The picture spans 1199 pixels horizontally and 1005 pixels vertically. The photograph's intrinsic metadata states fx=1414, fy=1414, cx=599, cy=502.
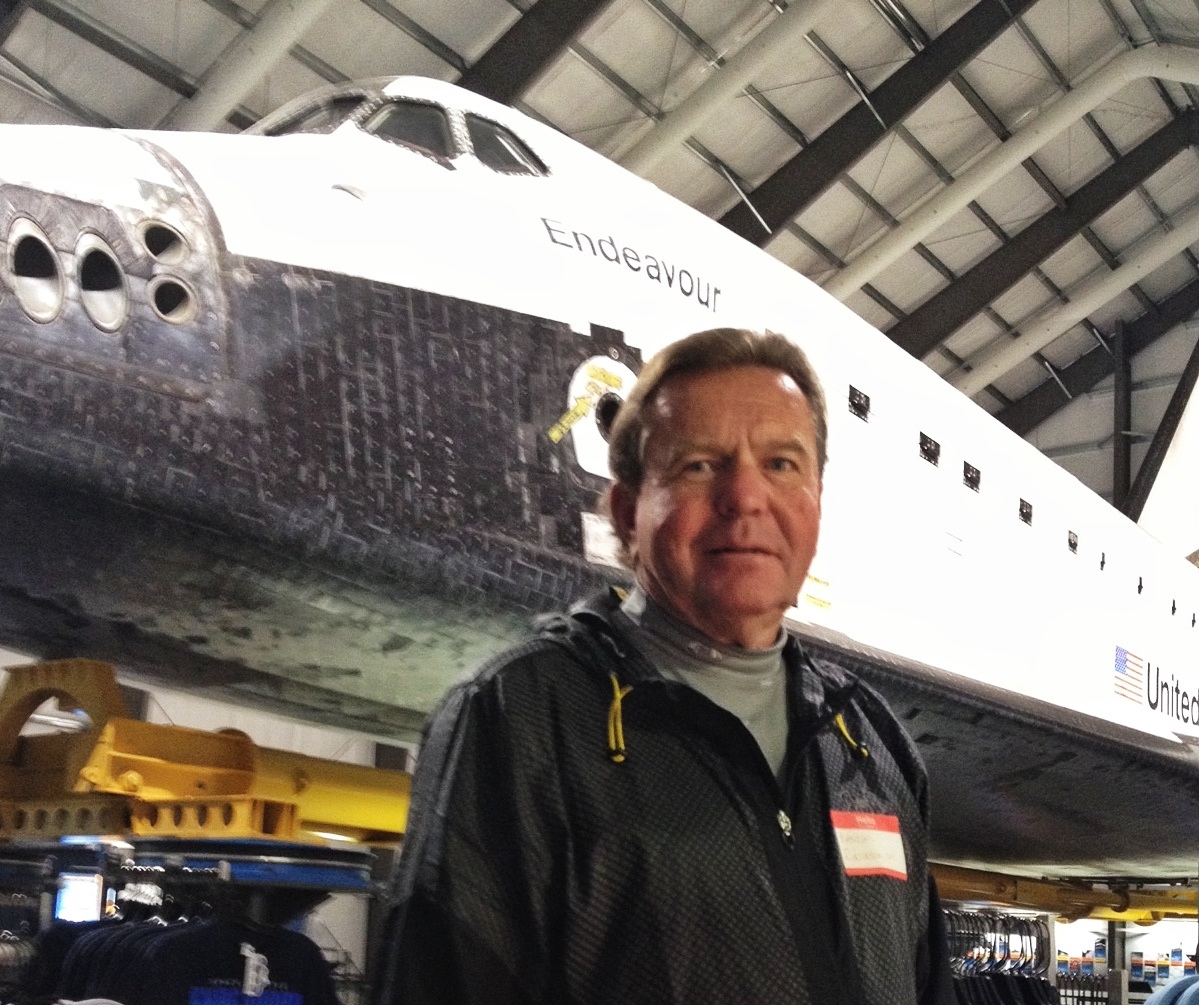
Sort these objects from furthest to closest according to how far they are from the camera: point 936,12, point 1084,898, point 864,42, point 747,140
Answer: point 747,140 < point 864,42 < point 936,12 < point 1084,898

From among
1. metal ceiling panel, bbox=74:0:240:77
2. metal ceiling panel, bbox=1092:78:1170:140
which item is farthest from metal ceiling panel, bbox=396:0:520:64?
metal ceiling panel, bbox=1092:78:1170:140

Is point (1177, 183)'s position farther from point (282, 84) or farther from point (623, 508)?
point (623, 508)

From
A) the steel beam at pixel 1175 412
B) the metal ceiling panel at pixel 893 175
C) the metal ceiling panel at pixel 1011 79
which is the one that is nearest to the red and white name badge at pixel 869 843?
the steel beam at pixel 1175 412

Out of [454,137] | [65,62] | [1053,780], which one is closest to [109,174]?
[454,137]

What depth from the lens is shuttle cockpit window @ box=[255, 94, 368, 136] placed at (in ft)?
11.3

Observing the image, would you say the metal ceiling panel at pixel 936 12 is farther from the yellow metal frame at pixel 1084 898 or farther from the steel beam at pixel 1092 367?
the steel beam at pixel 1092 367

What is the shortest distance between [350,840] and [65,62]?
327 inches

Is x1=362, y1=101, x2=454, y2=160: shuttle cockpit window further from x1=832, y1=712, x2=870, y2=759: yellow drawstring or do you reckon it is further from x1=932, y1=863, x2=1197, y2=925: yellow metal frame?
x1=932, y1=863, x2=1197, y2=925: yellow metal frame

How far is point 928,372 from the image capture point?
5238mm

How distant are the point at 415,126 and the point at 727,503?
2.23 m

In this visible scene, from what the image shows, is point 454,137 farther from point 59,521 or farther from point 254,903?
point 254,903

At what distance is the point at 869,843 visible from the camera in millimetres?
1530

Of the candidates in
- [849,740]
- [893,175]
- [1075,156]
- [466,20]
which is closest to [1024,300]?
Answer: [1075,156]

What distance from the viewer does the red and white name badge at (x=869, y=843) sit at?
150 cm
